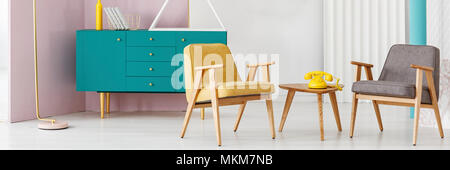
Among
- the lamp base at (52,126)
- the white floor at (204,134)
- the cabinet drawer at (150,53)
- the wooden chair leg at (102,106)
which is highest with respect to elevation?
the cabinet drawer at (150,53)

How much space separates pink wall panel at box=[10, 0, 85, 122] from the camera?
4270 mm

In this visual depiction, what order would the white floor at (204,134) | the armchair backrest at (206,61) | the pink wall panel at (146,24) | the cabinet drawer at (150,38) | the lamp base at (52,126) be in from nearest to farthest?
the white floor at (204,134) < the armchair backrest at (206,61) < the lamp base at (52,126) < the cabinet drawer at (150,38) < the pink wall panel at (146,24)

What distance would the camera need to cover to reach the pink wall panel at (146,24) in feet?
16.4

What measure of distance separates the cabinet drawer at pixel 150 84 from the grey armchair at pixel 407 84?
6.13ft

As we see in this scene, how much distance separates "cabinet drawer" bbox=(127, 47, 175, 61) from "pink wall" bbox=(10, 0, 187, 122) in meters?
0.53

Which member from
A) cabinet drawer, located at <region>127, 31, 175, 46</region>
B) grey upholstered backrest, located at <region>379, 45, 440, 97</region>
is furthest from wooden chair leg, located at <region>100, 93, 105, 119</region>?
grey upholstered backrest, located at <region>379, 45, 440, 97</region>

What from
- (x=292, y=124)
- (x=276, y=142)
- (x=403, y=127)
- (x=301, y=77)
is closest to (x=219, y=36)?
(x=292, y=124)

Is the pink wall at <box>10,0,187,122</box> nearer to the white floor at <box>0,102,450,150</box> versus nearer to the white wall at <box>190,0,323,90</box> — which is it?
the white floor at <box>0,102,450,150</box>

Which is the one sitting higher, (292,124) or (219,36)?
(219,36)

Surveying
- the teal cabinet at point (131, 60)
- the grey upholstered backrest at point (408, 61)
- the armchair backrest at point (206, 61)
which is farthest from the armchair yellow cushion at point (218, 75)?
the grey upholstered backrest at point (408, 61)

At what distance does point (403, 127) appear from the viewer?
13.1 feet

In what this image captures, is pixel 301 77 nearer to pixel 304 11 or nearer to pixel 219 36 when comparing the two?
pixel 304 11

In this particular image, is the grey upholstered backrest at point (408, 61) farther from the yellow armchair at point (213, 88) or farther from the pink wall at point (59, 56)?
the pink wall at point (59, 56)
